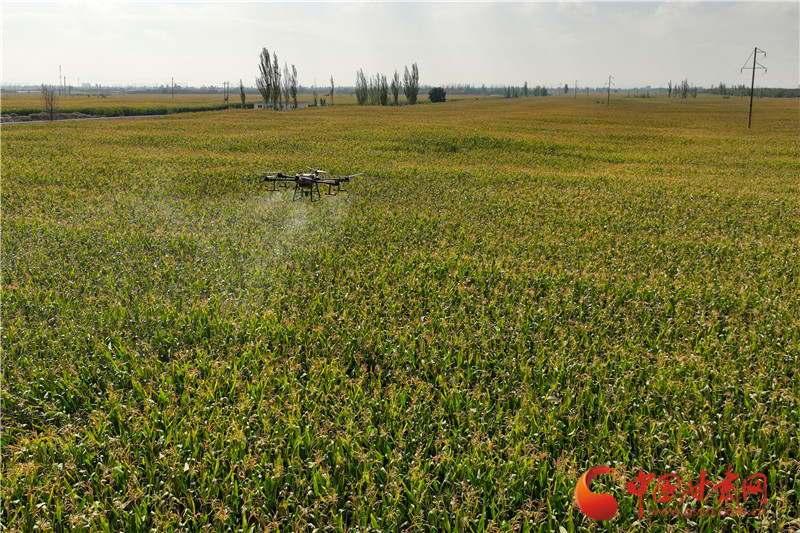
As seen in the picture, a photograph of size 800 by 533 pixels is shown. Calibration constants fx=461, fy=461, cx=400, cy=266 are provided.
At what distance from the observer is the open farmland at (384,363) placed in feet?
14.0

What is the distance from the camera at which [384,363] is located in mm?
6762

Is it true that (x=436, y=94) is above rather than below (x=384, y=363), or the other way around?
above

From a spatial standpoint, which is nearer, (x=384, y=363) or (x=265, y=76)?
(x=384, y=363)

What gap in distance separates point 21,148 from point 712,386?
1612 inches

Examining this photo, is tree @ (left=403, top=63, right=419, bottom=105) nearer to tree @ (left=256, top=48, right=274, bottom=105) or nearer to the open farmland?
tree @ (left=256, top=48, right=274, bottom=105)

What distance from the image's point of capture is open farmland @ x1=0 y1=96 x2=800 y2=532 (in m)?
4.28

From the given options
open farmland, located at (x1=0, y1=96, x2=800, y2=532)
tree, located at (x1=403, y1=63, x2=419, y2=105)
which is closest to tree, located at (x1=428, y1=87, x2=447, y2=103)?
tree, located at (x1=403, y1=63, x2=419, y2=105)

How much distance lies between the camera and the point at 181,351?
6.71 metres

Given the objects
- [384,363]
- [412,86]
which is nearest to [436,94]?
[412,86]

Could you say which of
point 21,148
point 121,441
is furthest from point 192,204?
point 21,148

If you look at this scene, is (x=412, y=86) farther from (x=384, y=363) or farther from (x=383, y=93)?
(x=384, y=363)

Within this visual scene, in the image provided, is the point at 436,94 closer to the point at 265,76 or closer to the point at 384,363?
the point at 265,76

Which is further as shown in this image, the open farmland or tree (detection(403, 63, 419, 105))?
tree (detection(403, 63, 419, 105))

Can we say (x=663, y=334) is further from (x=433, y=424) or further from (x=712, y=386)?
(x=433, y=424)
